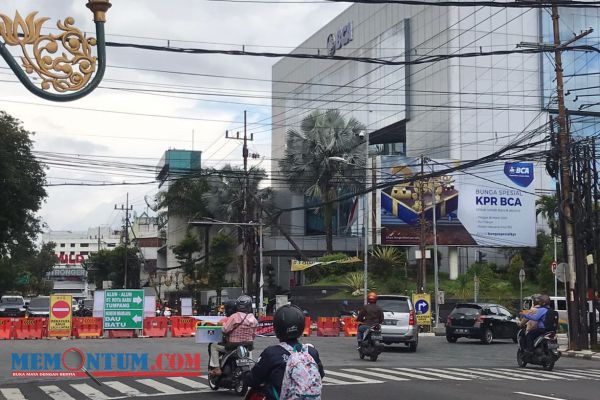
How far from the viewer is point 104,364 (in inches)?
741

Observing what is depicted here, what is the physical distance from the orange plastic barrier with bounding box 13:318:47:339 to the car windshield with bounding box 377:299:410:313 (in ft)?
46.8

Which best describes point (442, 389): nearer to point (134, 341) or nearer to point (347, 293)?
point (134, 341)

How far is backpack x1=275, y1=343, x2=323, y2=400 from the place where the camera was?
5711 millimetres

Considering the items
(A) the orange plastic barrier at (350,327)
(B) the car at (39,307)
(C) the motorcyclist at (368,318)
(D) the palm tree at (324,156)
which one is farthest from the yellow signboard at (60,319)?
(D) the palm tree at (324,156)

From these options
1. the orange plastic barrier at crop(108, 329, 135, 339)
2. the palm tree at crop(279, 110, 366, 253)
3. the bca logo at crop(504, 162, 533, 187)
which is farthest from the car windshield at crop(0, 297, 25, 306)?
the bca logo at crop(504, 162, 533, 187)

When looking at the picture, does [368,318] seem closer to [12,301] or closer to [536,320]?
[536,320]

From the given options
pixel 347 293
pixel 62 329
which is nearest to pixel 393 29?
pixel 347 293

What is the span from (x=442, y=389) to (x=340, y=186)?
40760 mm

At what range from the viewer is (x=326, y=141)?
53000 millimetres

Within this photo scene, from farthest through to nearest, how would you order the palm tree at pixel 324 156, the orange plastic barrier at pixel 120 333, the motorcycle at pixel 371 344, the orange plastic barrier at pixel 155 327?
the palm tree at pixel 324 156 < the orange plastic barrier at pixel 155 327 < the orange plastic barrier at pixel 120 333 < the motorcycle at pixel 371 344

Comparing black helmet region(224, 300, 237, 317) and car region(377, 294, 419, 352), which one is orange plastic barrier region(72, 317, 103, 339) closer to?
car region(377, 294, 419, 352)

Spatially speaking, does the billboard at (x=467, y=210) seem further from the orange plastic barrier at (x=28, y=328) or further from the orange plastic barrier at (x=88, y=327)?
the orange plastic barrier at (x=28, y=328)

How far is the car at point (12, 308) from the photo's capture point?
161 feet

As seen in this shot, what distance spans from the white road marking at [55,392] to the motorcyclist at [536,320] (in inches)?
437
